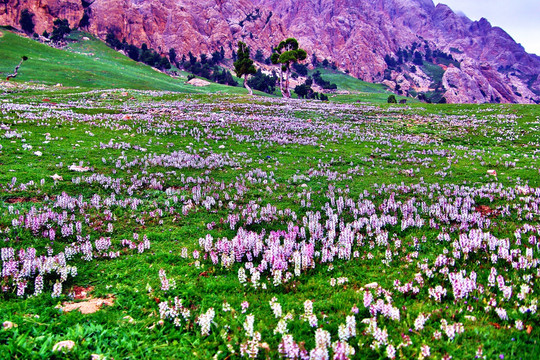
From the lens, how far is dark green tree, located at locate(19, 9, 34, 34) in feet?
491

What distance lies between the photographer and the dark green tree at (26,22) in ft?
491

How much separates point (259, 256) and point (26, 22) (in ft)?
696

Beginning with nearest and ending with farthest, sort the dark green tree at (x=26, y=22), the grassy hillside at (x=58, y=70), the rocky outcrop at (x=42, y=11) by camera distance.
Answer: the grassy hillside at (x=58, y=70) < the dark green tree at (x=26, y=22) < the rocky outcrop at (x=42, y=11)

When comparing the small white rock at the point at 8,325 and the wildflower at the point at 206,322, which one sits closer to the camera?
the small white rock at the point at 8,325

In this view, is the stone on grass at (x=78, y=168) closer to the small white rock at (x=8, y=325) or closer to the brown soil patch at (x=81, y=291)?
the brown soil patch at (x=81, y=291)

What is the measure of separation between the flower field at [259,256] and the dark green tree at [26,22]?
193281 mm

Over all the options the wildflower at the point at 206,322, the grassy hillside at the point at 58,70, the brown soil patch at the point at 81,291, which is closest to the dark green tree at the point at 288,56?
the grassy hillside at the point at 58,70

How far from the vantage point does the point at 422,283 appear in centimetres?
570

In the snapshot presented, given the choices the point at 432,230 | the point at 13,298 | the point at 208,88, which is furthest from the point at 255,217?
the point at 208,88

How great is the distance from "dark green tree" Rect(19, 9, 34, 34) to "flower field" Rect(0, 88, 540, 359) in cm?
19328

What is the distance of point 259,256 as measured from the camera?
23.2 feet

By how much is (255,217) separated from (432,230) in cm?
545

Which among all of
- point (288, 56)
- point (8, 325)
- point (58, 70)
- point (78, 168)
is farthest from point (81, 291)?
point (58, 70)

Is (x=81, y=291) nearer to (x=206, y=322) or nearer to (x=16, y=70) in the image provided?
(x=206, y=322)
